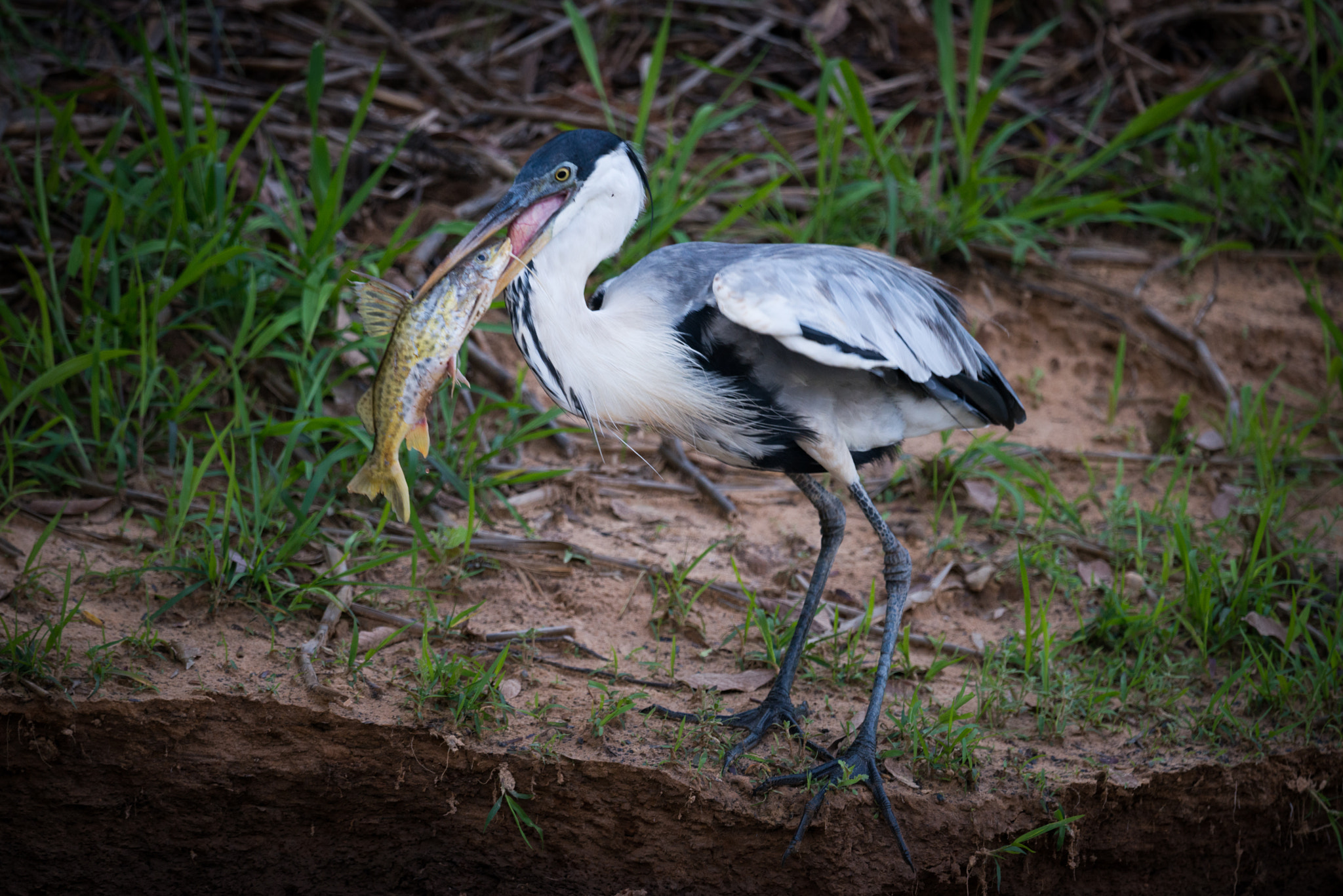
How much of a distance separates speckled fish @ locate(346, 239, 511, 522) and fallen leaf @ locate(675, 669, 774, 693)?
3.99 ft

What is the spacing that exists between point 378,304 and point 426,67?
3384 mm

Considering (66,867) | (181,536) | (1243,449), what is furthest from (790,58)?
(66,867)

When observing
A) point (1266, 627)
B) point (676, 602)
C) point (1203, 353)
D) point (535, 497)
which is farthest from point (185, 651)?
point (1203, 353)

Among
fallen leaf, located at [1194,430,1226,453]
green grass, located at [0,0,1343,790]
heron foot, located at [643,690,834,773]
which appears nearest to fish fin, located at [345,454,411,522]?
green grass, located at [0,0,1343,790]

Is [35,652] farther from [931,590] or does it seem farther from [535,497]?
[931,590]

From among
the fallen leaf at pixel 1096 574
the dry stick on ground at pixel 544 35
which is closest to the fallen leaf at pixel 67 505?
the dry stick on ground at pixel 544 35

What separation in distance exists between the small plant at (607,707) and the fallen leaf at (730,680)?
19 cm

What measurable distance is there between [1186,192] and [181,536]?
5.02 m

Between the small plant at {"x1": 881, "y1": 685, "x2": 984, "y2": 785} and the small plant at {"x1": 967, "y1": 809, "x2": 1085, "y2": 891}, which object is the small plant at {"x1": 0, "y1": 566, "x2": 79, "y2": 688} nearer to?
the small plant at {"x1": 881, "y1": 685, "x2": 984, "y2": 785}

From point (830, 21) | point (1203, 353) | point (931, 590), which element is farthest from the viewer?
point (830, 21)

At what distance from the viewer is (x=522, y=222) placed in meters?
2.77

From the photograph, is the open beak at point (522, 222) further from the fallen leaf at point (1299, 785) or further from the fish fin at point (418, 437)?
the fallen leaf at point (1299, 785)

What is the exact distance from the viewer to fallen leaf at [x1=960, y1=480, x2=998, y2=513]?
4.33 metres

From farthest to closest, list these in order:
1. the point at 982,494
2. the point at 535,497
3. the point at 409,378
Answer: the point at 982,494 → the point at 535,497 → the point at 409,378
